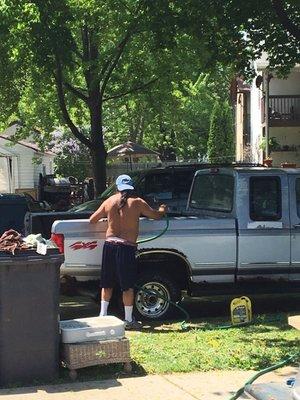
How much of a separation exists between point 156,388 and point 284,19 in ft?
24.9

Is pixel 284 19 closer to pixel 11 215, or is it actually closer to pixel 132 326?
pixel 11 215

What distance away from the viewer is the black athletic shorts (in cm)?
792

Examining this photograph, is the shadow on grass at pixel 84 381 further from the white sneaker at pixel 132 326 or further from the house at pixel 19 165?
the house at pixel 19 165

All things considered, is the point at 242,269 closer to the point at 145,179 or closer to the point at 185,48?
the point at 145,179

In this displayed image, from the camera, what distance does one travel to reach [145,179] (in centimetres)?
1161

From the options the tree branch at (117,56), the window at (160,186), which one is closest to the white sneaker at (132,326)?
the window at (160,186)

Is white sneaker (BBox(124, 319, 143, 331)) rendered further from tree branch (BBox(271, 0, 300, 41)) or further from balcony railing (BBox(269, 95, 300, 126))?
balcony railing (BBox(269, 95, 300, 126))

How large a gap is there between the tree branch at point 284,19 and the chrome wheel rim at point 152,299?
212 inches

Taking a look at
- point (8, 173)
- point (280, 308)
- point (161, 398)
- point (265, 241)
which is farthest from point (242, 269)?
point (8, 173)

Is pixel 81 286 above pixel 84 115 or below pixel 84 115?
below

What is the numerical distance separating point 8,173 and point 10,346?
1033 inches

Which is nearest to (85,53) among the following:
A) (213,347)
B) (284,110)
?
(284,110)

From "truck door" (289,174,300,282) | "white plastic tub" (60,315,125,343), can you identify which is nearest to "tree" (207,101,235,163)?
"truck door" (289,174,300,282)

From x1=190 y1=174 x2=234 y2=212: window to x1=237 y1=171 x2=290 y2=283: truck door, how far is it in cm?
25
